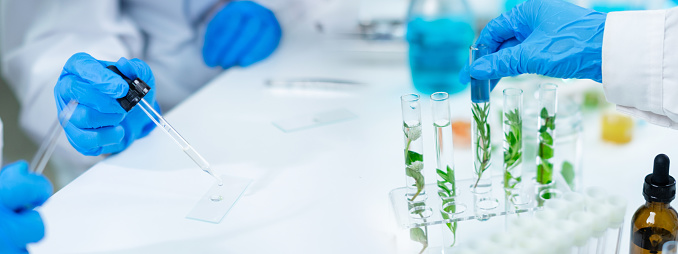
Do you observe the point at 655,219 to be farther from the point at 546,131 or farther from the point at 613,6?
the point at 613,6

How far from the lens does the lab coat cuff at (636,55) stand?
0.96 metres

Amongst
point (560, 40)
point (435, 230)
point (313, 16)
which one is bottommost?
point (435, 230)

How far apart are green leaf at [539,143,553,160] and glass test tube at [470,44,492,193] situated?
11 cm

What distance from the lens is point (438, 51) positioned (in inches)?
64.9

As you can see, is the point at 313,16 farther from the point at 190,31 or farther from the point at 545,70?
the point at 545,70

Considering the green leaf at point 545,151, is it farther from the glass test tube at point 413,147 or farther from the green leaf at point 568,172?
the glass test tube at point 413,147

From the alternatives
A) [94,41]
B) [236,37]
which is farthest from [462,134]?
[94,41]

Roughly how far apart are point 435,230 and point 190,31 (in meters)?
1.25

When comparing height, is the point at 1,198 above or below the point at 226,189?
above

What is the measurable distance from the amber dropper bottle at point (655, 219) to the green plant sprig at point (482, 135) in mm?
267

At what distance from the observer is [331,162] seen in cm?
132

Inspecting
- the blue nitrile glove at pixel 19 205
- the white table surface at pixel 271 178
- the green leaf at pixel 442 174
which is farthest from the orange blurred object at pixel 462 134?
the blue nitrile glove at pixel 19 205

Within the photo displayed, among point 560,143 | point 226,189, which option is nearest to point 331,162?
point 226,189

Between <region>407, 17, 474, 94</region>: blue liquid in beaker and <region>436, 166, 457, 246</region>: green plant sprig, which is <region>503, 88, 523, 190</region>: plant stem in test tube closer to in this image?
<region>436, 166, 457, 246</region>: green plant sprig
